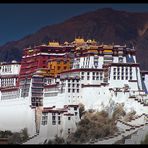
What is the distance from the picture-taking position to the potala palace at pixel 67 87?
541 inches

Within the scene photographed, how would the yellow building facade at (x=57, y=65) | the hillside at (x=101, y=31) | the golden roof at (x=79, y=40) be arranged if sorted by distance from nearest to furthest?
the yellow building facade at (x=57, y=65) < the golden roof at (x=79, y=40) < the hillside at (x=101, y=31)

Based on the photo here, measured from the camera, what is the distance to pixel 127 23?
695 inches

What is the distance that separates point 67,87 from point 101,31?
4.29 meters

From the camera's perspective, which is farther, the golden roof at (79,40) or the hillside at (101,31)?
the hillside at (101,31)

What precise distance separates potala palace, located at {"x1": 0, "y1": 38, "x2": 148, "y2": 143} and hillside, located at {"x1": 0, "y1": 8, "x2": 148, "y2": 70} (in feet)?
4.51

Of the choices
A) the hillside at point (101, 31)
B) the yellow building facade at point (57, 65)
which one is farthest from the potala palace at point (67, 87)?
the hillside at point (101, 31)

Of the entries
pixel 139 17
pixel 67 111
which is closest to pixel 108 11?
pixel 139 17

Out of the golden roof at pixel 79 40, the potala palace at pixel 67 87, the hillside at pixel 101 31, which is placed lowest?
the potala palace at pixel 67 87

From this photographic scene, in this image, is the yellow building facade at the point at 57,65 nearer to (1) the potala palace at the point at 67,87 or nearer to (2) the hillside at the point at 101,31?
(1) the potala palace at the point at 67,87

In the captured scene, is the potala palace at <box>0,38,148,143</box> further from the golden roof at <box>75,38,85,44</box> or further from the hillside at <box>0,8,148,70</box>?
the hillside at <box>0,8,148,70</box>

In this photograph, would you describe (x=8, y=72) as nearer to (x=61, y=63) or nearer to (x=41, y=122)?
(x=61, y=63)

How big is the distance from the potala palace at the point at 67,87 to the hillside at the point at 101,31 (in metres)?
1.38

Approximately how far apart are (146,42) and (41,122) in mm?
4913

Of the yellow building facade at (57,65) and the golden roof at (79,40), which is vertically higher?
the golden roof at (79,40)
